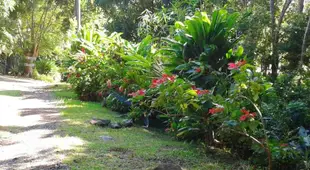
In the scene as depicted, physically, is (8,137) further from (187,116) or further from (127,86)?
(127,86)

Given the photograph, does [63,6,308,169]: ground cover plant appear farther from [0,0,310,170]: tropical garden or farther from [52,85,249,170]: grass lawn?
[52,85,249,170]: grass lawn

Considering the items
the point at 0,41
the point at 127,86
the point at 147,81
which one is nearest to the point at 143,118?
the point at 147,81

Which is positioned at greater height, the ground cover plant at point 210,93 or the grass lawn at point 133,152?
the ground cover plant at point 210,93

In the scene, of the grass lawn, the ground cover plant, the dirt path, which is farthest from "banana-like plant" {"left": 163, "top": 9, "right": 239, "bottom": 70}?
the dirt path

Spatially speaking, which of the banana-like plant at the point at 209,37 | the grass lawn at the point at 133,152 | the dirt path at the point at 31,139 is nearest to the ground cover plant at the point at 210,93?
the banana-like plant at the point at 209,37

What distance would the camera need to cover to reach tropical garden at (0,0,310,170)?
3633 millimetres

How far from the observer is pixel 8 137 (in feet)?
16.9

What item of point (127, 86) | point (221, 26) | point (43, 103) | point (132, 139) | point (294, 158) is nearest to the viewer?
point (294, 158)

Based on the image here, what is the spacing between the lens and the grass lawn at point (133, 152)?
12.4 feet

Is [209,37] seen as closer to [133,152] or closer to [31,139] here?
[133,152]

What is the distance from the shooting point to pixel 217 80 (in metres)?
4.72

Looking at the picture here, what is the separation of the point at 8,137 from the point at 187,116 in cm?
255

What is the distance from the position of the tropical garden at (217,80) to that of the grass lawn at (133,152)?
216 mm

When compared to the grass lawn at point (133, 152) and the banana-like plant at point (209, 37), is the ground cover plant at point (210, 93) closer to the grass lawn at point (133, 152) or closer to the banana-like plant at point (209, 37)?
the banana-like plant at point (209, 37)
